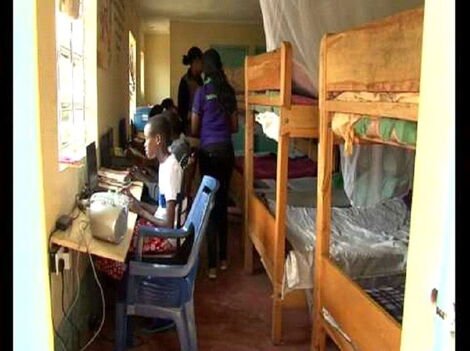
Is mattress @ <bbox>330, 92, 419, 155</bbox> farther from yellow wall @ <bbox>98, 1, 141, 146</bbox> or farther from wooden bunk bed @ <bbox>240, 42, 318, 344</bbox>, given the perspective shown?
yellow wall @ <bbox>98, 1, 141, 146</bbox>

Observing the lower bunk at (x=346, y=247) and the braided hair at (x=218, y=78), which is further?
the braided hair at (x=218, y=78)

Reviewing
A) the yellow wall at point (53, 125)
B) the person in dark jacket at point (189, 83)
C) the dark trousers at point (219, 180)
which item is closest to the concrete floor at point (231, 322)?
the dark trousers at point (219, 180)

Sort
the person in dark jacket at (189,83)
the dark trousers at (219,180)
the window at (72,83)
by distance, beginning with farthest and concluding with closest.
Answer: the person in dark jacket at (189,83) → the dark trousers at (219,180) → the window at (72,83)

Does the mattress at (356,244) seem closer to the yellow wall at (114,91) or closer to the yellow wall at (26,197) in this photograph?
the yellow wall at (114,91)

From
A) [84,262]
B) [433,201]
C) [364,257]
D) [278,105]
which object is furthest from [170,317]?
[433,201]

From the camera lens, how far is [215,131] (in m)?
3.52

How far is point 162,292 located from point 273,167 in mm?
2999

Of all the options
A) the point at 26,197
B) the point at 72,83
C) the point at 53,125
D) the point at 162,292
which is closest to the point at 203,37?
the point at 72,83

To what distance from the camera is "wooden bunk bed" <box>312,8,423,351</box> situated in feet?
4.41

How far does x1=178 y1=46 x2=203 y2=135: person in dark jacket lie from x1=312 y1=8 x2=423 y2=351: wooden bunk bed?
2426 millimetres

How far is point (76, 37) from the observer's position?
2.89 metres

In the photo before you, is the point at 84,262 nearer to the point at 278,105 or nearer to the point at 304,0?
the point at 278,105

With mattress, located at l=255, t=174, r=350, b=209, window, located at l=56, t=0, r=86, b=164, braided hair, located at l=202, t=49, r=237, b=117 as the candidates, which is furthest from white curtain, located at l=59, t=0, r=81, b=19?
mattress, located at l=255, t=174, r=350, b=209

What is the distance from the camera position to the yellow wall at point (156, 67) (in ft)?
30.0
